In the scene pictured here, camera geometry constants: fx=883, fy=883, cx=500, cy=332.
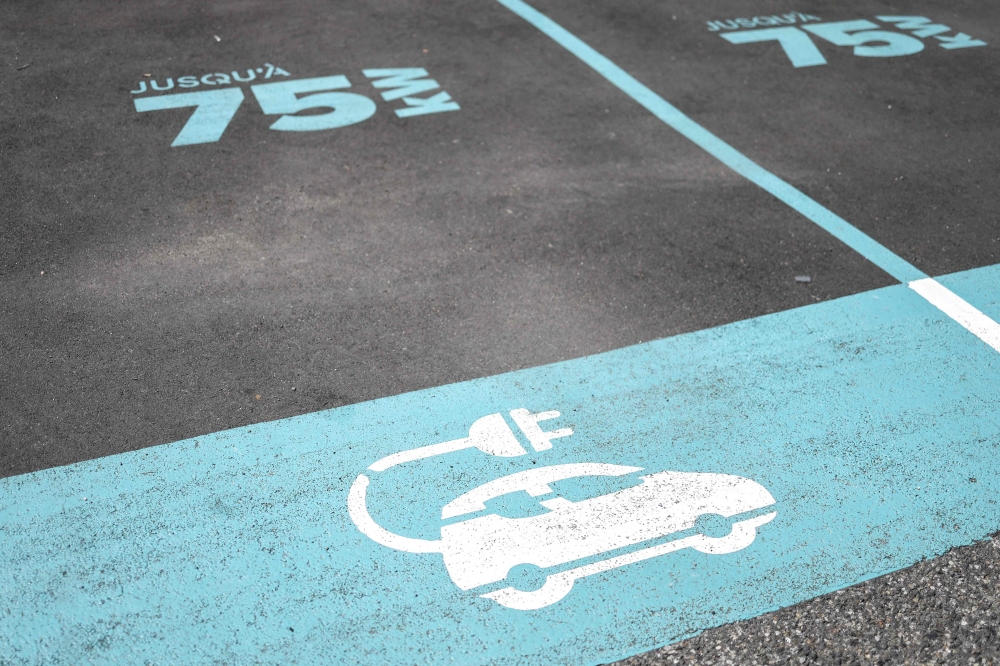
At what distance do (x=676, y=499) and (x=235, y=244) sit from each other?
357 cm

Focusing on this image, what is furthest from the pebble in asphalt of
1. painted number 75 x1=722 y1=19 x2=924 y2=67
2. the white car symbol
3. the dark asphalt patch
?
painted number 75 x1=722 y1=19 x2=924 y2=67

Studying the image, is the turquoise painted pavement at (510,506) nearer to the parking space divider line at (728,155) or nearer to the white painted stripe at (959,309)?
the white painted stripe at (959,309)

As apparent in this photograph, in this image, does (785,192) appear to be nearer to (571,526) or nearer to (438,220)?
(438,220)

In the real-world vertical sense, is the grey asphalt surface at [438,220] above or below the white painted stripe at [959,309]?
above

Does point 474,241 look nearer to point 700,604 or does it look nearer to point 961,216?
point 700,604

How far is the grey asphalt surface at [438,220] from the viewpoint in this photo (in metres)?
4.73

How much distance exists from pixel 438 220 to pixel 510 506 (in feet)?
9.49

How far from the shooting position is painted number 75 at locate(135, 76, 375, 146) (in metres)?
7.63

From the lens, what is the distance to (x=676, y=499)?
13.9 ft

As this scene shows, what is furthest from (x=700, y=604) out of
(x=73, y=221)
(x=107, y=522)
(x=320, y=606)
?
(x=73, y=221)

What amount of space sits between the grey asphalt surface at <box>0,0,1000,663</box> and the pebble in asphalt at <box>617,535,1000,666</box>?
1 cm

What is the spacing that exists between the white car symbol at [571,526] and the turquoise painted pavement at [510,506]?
0.14ft

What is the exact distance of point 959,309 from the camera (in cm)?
569

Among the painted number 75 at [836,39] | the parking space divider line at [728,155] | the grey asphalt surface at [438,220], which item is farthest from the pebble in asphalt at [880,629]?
the painted number 75 at [836,39]
